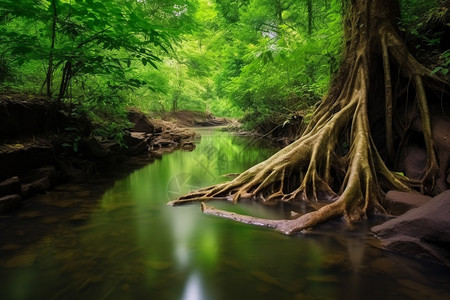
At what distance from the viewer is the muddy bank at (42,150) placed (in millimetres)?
4680

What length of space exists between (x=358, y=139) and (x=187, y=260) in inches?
147

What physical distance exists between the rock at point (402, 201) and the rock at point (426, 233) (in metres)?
0.78

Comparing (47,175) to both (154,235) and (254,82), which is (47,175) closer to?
(154,235)

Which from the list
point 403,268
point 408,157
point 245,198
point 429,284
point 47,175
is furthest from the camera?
point 47,175

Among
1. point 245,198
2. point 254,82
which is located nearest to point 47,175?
point 245,198

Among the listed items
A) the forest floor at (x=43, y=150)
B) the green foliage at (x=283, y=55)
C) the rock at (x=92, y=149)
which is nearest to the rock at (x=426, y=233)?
the green foliage at (x=283, y=55)

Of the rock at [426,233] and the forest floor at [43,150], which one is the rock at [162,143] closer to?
the forest floor at [43,150]

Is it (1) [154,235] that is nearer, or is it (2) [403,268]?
(2) [403,268]

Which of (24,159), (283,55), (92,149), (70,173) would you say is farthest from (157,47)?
(24,159)

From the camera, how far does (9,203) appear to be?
424cm

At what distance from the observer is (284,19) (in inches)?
585

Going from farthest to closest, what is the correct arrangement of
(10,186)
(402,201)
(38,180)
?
(38,180)
(10,186)
(402,201)

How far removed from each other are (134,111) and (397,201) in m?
11.3

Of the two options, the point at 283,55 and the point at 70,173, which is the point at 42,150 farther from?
the point at 283,55
